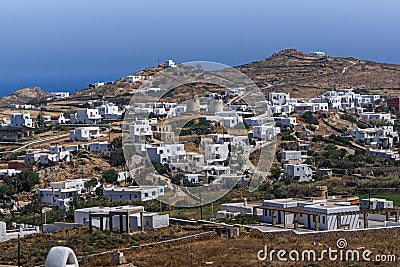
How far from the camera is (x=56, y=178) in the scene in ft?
106

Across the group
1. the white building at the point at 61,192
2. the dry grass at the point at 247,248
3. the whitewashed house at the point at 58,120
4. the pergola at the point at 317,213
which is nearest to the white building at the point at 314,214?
the pergola at the point at 317,213

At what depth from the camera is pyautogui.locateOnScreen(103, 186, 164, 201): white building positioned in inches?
1046

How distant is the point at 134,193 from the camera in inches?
1055

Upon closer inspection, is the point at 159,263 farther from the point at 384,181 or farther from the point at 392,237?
the point at 384,181

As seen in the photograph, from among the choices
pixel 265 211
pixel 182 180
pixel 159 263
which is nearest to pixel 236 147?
pixel 182 180

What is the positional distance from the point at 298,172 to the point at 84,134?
10632 mm

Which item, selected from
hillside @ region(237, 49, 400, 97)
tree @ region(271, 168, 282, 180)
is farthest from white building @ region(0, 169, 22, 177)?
hillside @ region(237, 49, 400, 97)

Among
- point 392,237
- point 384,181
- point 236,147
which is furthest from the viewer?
point 236,147

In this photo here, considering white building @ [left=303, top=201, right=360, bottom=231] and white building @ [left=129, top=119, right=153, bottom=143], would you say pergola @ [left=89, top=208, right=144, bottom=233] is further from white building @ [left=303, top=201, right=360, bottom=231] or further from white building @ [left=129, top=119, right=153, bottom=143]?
white building @ [left=129, top=119, right=153, bottom=143]

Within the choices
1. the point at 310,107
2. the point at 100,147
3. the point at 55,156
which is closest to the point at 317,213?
the point at 55,156

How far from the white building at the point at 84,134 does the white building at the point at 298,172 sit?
10019mm

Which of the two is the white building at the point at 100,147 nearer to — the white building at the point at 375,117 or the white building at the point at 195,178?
the white building at the point at 195,178

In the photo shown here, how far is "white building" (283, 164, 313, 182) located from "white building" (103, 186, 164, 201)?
5487 mm

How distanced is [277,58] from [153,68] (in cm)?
974
